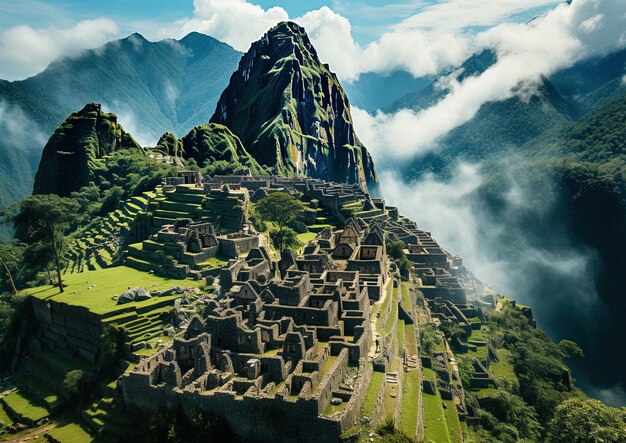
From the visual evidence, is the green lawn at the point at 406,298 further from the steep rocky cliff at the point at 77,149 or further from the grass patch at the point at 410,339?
the steep rocky cliff at the point at 77,149

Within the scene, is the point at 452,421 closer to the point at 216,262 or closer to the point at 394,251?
the point at 216,262

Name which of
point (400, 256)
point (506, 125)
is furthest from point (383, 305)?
point (506, 125)

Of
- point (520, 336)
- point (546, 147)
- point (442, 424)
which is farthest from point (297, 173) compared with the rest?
point (442, 424)

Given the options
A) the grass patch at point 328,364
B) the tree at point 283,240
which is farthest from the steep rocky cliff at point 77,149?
the grass patch at point 328,364

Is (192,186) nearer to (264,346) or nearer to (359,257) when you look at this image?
(359,257)

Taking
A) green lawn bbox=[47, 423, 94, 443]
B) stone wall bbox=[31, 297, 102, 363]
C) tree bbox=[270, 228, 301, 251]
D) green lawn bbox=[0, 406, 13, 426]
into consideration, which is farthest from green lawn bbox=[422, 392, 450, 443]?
green lawn bbox=[0, 406, 13, 426]

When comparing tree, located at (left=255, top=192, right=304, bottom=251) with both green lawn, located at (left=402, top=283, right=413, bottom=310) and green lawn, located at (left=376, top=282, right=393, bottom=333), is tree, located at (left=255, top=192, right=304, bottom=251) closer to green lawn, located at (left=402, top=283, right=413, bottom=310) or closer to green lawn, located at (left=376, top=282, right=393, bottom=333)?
green lawn, located at (left=402, top=283, right=413, bottom=310)
